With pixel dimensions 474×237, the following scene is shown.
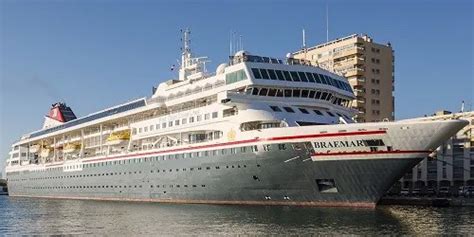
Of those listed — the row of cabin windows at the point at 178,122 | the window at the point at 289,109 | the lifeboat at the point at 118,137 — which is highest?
the window at the point at 289,109

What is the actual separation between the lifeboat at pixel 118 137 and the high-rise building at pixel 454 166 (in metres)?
34.1

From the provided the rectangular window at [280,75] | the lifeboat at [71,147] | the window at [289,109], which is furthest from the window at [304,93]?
the lifeboat at [71,147]

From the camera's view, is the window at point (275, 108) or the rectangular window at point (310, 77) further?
the rectangular window at point (310, 77)

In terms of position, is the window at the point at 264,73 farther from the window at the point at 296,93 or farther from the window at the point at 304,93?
the window at the point at 304,93

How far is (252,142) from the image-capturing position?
37.6 m

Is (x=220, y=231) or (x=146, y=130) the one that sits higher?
(x=146, y=130)

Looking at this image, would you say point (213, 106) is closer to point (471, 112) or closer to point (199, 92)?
point (199, 92)

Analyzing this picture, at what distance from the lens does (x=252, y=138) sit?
124ft

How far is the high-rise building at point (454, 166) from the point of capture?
6731cm

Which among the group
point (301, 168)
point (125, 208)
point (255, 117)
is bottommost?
point (125, 208)

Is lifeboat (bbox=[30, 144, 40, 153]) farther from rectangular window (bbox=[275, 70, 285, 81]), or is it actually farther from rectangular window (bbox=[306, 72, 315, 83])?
rectangular window (bbox=[306, 72, 315, 83])

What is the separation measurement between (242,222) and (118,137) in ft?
84.8

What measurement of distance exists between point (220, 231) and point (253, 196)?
37.1 ft

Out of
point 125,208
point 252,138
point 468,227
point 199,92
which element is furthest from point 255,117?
point 468,227
